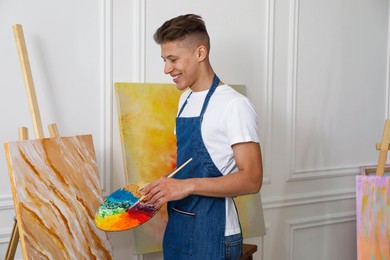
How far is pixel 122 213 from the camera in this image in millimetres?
2365

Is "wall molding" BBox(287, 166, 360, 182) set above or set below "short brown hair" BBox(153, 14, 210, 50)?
below

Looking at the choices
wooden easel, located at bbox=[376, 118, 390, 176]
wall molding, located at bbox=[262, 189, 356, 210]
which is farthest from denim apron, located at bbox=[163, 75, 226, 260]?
wooden easel, located at bbox=[376, 118, 390, 176]

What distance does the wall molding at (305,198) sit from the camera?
3959mm

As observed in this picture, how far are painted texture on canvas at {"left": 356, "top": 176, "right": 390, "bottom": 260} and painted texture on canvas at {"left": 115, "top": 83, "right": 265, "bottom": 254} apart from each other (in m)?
1.37

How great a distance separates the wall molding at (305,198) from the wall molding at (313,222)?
0.42 feet

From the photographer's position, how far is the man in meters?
2.35

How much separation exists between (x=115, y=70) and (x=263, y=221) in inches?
55.2

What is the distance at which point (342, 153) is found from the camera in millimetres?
4465

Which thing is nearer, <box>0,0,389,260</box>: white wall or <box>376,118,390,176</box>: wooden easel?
<box>0,0,389,260</box>: white wall

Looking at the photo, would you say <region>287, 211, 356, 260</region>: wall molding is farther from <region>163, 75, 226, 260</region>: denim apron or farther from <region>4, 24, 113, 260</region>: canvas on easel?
<region>4, 24, 113, 260</region>: canvas on easel

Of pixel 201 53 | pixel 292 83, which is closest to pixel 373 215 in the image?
pixel 292 83

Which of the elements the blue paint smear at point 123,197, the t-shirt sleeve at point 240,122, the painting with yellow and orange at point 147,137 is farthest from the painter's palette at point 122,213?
the painting with yellow and orange at point 147,137

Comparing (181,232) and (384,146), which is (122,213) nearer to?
(181,232)

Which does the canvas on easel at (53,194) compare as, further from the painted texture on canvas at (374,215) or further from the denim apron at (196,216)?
the painted texture on canvas at (374,215)
